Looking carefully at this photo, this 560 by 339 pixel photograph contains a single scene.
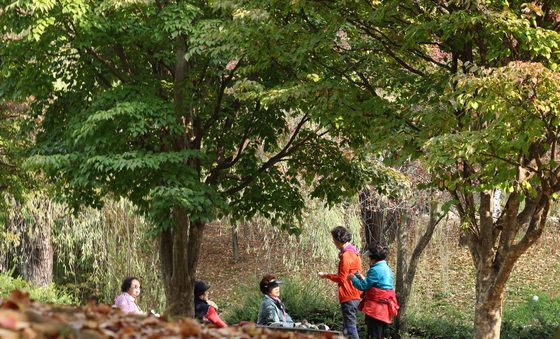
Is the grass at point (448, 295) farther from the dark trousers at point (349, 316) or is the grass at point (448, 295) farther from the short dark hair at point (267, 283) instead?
the short dark hair at point (267, 283)

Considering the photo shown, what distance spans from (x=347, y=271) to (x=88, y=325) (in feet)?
24.9

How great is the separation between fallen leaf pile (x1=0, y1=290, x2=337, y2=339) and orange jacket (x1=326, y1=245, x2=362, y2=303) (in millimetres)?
6417

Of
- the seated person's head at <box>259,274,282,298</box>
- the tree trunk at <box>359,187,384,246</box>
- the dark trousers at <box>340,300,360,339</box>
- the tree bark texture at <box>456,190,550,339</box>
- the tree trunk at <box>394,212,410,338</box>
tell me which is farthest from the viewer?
the tree trunk at <box>359,187,384,246</box>

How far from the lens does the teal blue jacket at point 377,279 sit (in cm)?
1163

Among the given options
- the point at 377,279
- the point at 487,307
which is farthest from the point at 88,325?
the point at 487,307

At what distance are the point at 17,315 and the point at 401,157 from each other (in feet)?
27.8

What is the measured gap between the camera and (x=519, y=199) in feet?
40.2

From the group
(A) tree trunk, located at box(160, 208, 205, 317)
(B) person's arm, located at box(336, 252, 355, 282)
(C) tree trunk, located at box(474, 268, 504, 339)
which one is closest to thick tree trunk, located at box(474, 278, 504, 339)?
(C) tree trunk, located at box(474, 268, 504, 339)

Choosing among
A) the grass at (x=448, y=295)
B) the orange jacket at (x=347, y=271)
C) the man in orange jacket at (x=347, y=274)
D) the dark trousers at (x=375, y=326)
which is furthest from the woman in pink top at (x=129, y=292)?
the grass at (x=448, y=295)

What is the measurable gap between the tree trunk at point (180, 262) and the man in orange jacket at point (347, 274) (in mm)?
4514

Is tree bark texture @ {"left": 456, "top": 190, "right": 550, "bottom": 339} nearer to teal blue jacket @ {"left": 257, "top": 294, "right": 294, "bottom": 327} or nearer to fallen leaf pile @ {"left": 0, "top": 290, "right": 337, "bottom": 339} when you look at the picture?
teal blue jacket @ {"left": 257, "top": 294, "right": 294, "bottom": 327}

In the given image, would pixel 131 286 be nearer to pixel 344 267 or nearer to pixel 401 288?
pixel 344 267

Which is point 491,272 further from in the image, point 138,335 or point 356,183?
point 138,335

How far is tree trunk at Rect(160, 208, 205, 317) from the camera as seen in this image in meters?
16.5
